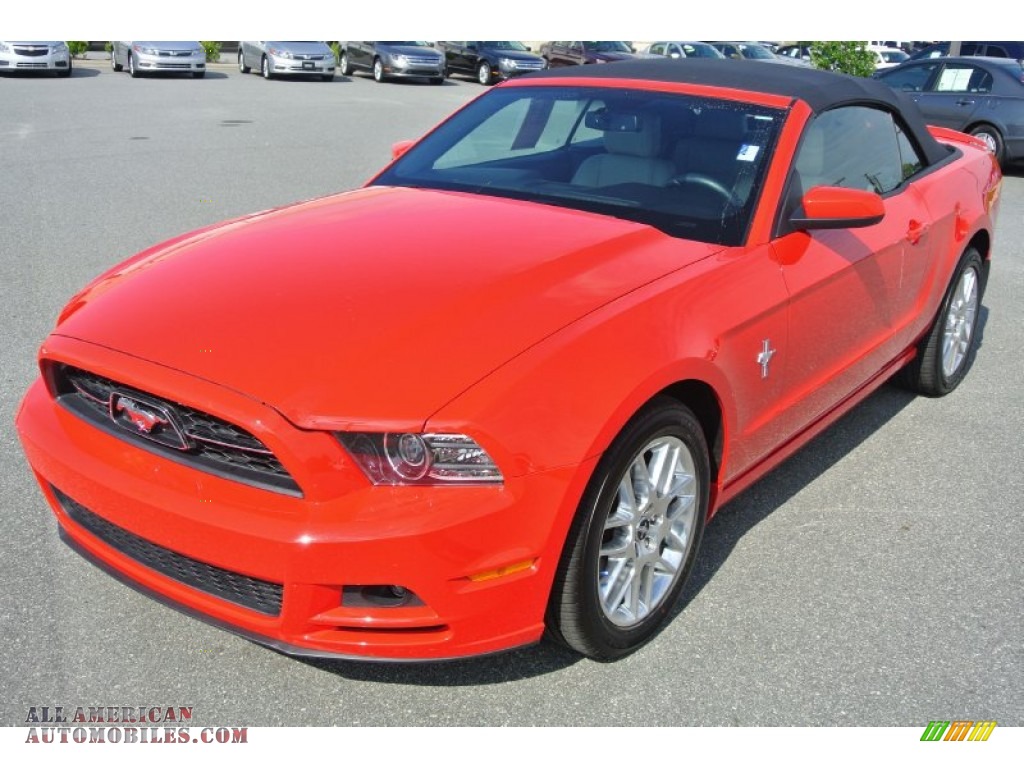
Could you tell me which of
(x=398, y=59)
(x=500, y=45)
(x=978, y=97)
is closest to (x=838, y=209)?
(x=978, y=97)

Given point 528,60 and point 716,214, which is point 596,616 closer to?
Result: point 716,214

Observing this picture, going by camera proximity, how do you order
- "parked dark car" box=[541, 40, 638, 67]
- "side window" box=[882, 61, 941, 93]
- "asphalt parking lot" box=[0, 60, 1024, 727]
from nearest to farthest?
"asphalt parking lot" box=[0, 60, 1024, 727], "side window" box=[882, 61, 941, 93], "parked dark car" box=[541, 40, 638, 67]

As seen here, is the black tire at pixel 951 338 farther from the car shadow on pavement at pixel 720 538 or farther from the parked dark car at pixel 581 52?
the parked dark car at pixel 581 52

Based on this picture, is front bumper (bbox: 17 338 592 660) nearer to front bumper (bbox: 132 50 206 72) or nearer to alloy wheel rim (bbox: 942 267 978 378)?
alloy wheel rim (bbox: 942 267 978 378)

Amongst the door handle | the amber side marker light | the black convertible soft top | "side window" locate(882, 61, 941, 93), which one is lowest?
the amber side marker light

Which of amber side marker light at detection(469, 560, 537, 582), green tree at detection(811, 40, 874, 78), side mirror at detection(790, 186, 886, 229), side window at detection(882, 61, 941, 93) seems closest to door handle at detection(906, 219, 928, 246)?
side mirror at detection(790, 186, 886, 229)

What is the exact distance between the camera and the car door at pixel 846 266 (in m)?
3.62

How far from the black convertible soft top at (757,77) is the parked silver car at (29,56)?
22.2 metres

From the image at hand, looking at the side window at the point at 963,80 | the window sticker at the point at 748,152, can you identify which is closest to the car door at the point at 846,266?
the window sticker at the point at 748,152

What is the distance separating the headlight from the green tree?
64.1ft

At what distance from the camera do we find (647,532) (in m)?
3.02

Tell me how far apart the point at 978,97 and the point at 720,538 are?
1155 centimetres

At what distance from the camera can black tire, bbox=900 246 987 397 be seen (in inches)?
199
